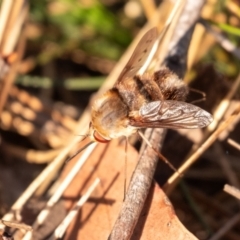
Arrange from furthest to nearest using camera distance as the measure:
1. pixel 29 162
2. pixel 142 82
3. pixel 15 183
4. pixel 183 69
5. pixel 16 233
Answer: pixel 29 162 < pixel 15 183 < pixel 183 69 < pixel 142 82 < pixel 16 233

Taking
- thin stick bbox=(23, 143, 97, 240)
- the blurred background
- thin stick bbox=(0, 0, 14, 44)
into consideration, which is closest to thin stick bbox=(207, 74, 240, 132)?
the blurred background

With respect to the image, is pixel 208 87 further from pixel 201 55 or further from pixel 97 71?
pixel 97 71

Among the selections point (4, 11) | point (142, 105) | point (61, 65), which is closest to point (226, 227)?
point (142, 105)

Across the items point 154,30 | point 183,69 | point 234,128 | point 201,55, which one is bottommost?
point 234,128

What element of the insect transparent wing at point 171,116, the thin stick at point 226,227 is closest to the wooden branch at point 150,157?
the insect transparent wing at point 171,116

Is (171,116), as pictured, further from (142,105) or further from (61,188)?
(61,188)

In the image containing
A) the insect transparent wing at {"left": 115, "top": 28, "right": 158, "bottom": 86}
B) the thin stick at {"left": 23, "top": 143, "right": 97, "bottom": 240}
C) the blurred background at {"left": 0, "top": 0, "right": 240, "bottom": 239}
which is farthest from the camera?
the blurred background at {"left": 0, "top": 0, "right": 240, "bottom": 239}

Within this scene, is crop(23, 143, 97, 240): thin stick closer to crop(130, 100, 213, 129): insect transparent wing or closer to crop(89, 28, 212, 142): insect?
crop(89, 28, 212, 142): insect

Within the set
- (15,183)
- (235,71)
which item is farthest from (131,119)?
(235,71)
